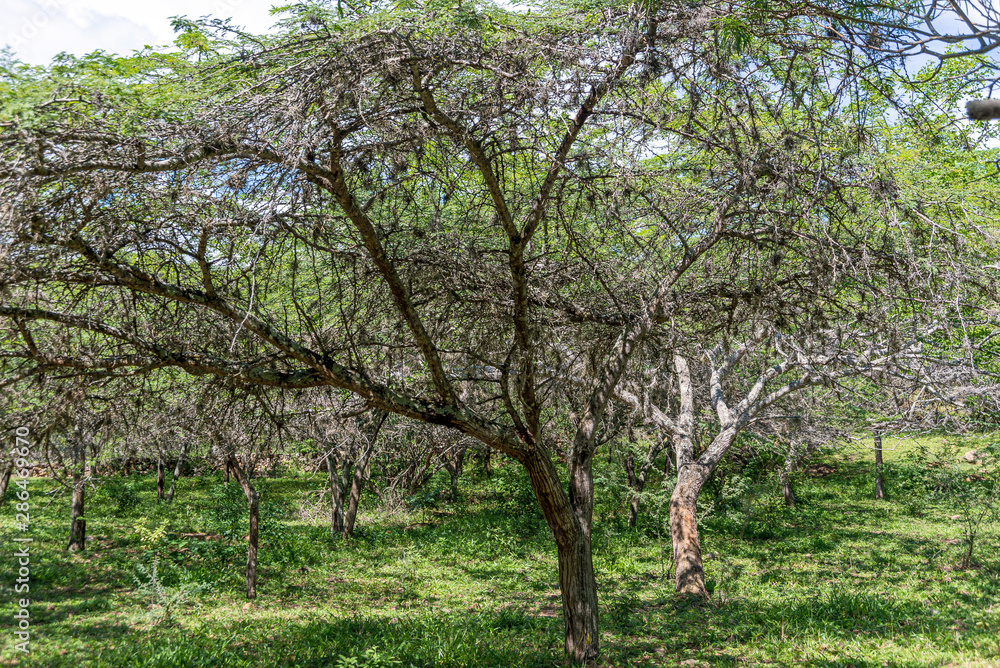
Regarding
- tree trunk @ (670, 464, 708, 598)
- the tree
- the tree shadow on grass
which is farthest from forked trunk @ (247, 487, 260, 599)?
tree trunk @ (670, 464, 708, 598)

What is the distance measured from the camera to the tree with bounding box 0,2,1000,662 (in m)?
3.69

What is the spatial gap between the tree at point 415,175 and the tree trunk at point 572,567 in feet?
0.08

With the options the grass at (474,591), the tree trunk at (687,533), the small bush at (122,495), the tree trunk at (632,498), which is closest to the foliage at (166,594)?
the grass at (474,591)

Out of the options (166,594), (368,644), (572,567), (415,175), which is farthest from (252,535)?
(415,175)

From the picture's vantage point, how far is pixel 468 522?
59.7 ft

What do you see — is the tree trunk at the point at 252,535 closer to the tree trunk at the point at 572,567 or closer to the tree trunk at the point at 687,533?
the tree trunk at the point at 572,567

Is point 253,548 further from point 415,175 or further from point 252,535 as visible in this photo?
point 415,175

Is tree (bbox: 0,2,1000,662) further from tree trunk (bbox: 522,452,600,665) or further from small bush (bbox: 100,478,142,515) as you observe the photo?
small bush (bbox: 100,478,142,515)

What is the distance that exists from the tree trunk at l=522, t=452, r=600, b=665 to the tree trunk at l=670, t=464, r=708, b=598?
4.77 m

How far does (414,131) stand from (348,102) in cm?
56

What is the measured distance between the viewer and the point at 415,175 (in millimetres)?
4891

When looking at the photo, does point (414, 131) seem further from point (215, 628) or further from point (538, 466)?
point (215, 628)

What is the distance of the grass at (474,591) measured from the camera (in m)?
7.74

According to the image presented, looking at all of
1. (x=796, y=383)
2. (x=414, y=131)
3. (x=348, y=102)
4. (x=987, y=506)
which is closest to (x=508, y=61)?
(x=414, y=131)
